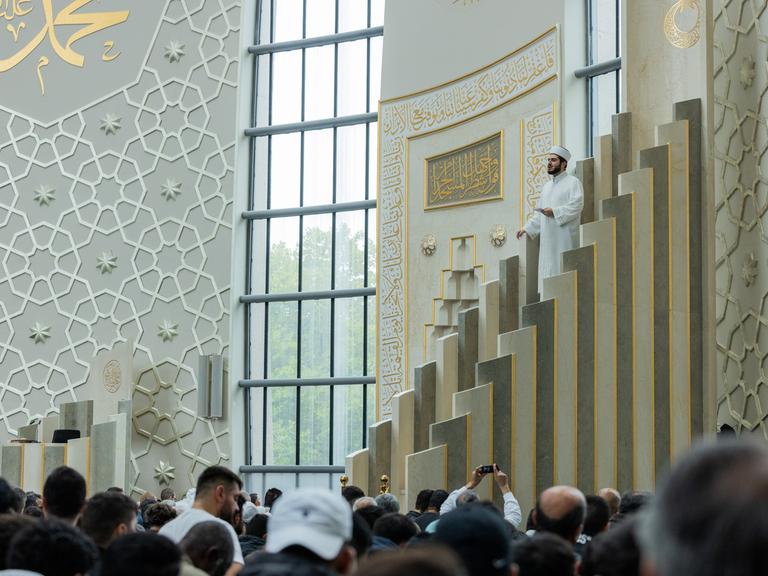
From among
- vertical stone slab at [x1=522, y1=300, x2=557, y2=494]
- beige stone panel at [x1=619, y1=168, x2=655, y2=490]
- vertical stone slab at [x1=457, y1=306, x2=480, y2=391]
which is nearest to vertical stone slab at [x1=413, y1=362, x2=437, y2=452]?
vertical stone slab at [x1=457, y1=306, x2=480, y2=391]

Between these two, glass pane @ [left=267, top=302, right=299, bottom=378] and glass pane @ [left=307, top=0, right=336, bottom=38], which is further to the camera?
glass pane @ [left=307, top=0, right=336, bottom=38]

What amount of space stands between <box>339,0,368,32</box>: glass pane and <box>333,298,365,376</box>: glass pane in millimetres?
3686

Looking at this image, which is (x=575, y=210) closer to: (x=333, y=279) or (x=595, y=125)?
(x=595, y=125)

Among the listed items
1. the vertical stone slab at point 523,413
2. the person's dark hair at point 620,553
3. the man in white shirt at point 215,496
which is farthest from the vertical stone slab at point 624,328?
the person's dark hair at point 620,553

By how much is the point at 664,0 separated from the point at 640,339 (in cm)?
280

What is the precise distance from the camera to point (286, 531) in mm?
2289

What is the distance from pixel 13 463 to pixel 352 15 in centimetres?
728

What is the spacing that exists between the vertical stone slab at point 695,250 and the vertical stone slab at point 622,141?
64 centimetres

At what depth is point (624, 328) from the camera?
9078 mm

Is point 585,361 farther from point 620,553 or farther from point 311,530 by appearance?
point 311,530

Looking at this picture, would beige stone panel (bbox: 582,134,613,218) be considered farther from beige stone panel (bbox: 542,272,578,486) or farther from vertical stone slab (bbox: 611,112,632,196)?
beige stone panel (bbox: 542,272,578,486)

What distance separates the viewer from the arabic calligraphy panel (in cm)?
1256

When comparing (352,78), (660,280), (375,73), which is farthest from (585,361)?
(352,78)

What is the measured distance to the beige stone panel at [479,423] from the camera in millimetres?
8992
